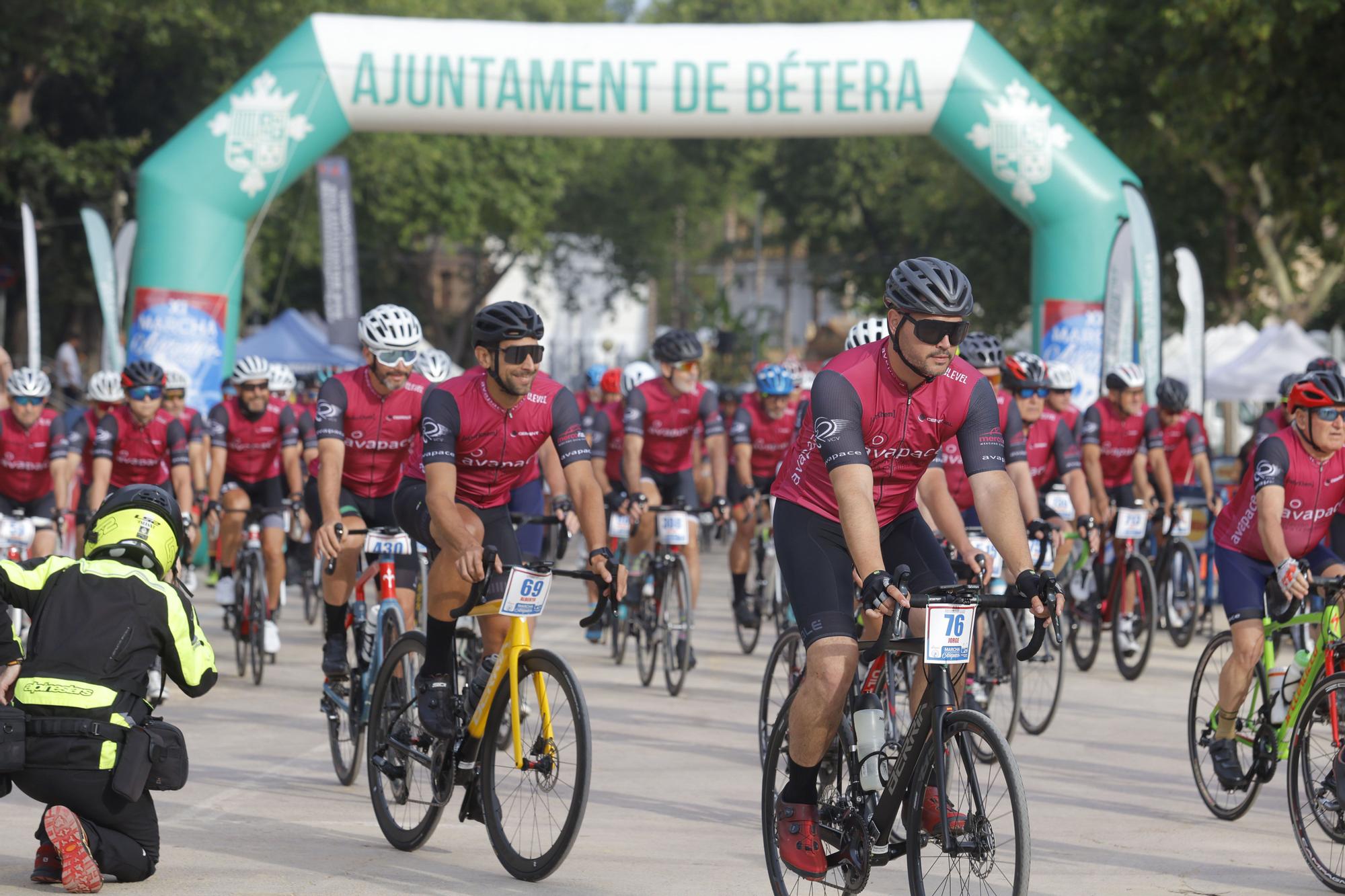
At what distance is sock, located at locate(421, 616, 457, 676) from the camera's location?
7.10 m

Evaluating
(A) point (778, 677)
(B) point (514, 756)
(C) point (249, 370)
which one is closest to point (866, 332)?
(A) point (778, 677)

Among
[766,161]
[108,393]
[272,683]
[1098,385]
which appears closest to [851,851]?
[272,683]

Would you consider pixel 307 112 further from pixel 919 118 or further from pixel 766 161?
pixel 766 161

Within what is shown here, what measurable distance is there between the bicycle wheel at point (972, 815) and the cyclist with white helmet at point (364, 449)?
12.0 feet

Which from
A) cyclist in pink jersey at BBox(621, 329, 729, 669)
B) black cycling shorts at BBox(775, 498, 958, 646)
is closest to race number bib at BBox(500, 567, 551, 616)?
black cycling shorts at BBox(775, 498, 958, 646)

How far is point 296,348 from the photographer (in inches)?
1254

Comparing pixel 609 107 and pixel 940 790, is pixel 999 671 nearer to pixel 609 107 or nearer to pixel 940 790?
pixel 940 790

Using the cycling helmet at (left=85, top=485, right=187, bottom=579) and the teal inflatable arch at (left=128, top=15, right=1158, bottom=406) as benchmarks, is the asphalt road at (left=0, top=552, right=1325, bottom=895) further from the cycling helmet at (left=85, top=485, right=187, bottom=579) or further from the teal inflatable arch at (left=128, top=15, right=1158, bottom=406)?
the teal inflatable arch at (left=128, top=15, right=1158, bottom=406)

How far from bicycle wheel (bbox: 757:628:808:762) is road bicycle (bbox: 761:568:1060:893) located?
2.76 m

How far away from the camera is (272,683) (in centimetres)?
1227

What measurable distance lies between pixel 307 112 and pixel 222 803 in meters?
12.9

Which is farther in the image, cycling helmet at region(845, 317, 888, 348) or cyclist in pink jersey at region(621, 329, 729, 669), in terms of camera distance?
cyclist in pink jersey at region(621, 329, 729, 669)

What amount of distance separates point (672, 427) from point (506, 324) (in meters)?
6.70

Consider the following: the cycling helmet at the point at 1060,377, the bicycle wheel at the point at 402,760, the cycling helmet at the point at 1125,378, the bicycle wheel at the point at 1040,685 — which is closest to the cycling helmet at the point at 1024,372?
the cycling helmet at the point at 1060,377
